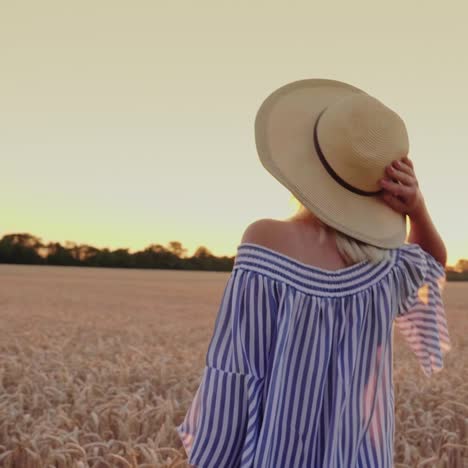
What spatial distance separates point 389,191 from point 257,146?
0.35 meters

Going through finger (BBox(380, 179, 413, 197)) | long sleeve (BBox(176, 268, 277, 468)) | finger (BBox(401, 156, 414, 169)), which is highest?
finger (BBox(401, 156, 414, 169))

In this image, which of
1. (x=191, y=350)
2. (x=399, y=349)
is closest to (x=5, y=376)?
(x=191, y=350)

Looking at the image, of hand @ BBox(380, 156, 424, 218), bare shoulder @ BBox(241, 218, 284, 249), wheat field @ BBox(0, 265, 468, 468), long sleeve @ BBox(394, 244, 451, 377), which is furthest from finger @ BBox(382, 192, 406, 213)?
wheat field @ BBox(0, 265, 468, 468)

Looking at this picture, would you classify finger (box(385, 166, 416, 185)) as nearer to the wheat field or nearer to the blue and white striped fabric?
the blue and white striped fabric

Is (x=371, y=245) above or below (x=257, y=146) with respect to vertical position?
below

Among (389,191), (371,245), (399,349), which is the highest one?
(389,191)

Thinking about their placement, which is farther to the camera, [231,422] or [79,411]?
[79,411]

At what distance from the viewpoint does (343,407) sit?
1.82 meters

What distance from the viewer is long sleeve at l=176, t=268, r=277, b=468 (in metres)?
1.76

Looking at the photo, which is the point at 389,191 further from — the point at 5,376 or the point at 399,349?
the point at 399,349

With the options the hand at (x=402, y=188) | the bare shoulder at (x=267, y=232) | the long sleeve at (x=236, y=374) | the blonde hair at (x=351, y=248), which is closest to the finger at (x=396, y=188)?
the hand at (x=402, y=188)

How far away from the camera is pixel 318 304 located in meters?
1.78

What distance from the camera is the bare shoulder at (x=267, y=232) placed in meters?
1.79

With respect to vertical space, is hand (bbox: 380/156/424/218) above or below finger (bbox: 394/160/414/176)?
below
